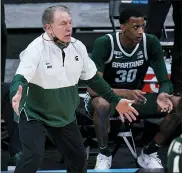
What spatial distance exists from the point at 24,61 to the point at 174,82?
2.08 m

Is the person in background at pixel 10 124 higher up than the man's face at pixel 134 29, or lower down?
lower down

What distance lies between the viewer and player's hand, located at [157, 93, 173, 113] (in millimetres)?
5949

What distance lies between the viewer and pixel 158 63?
6.32 meters

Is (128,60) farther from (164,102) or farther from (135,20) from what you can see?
(164,102)

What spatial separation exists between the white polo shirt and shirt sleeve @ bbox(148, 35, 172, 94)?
1.23m

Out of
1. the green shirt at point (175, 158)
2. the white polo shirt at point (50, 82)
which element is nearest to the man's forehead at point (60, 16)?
the white polo shirt at point (50, 82)

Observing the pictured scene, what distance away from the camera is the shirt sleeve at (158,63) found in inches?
247

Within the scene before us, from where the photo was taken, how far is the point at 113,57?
6332 millimetres

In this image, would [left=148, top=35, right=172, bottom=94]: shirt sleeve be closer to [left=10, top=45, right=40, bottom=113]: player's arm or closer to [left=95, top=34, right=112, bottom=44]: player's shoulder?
[left=95, top=34, right=112, bottom=44]: player's shoulder

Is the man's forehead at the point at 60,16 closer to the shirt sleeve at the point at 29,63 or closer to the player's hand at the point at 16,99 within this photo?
the shirt sleeve at the point at 29,63

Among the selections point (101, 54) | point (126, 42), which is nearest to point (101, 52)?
point (101, 54)

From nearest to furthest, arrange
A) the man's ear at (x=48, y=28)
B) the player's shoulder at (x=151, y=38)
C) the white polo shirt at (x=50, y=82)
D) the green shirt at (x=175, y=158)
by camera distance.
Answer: the green shirt at (x=175, y=158) → the white polo shirt at (x=50, y=82) → the man's ear at (x=48, y=28) → the player's shoulder at (x=151, y=38)

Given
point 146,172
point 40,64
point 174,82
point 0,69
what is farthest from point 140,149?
point 40,64

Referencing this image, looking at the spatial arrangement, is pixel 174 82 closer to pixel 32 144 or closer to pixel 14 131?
pixel 14 131
